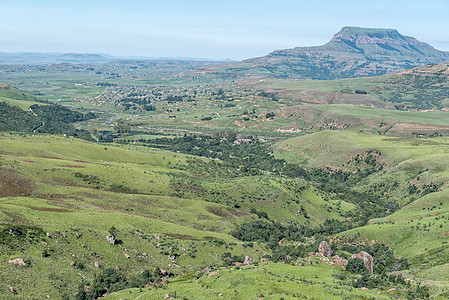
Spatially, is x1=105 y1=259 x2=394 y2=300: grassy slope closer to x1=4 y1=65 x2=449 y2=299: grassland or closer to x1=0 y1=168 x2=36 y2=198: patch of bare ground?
x1=4 y1=65 x2=449 y2=299: grassland

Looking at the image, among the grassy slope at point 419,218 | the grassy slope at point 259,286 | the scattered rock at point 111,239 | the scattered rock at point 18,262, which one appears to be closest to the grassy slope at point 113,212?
the scattered rock at point 18,262

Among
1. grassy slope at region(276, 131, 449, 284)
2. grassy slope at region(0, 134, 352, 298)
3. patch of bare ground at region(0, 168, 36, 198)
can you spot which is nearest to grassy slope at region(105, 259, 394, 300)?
grassy slope at region(0, 134, 352, 298)

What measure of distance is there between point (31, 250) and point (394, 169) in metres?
166

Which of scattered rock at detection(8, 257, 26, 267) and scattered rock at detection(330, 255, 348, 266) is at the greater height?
scattered rock at detection(8, 257, 26, 267)

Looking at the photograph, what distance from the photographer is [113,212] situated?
98.6 m

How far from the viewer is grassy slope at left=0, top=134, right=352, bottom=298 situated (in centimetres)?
6744

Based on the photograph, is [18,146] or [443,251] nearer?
[443,251]

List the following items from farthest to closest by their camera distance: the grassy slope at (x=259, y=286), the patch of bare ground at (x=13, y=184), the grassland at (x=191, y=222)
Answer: the patch of bare ground at (x=13, y=184) → the grassland at (x=191, y=222) → the grassy slope at (x=259, y=286)

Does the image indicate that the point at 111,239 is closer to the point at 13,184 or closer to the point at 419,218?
the point at 13,184

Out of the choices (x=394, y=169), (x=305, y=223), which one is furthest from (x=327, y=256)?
(x=394, y=169)

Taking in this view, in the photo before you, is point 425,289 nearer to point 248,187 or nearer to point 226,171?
point 248,187

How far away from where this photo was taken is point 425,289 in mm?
56531

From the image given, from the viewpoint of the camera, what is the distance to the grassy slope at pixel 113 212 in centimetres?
6744

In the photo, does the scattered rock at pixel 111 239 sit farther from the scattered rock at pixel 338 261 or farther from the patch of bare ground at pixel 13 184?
the scattered rock at pixel 338 261
